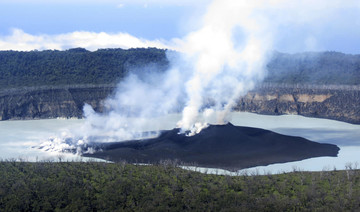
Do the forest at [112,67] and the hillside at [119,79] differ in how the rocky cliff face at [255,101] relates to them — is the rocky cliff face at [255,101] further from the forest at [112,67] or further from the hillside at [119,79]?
the forest at [112,67]

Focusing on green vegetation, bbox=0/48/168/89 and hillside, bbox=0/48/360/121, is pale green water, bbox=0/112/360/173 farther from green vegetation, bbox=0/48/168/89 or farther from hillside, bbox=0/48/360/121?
green vegetation, bbox=0/48/168/89

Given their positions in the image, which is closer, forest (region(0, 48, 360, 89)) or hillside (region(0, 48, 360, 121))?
hillside (region(0, 48, 360, 121))

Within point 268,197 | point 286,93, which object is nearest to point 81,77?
point 286,93

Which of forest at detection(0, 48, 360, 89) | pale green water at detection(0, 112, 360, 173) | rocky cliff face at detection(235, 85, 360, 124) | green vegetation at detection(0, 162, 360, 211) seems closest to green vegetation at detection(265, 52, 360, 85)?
forest at detection(0, 48, 360, 89)

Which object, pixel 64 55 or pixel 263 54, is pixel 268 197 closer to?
pixel 263 54

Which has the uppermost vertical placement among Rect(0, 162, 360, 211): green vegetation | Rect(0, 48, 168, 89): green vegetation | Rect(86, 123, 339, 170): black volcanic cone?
Rect(0, 48, 168, 89): green vegetation

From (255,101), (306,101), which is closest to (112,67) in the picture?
(255,101)
